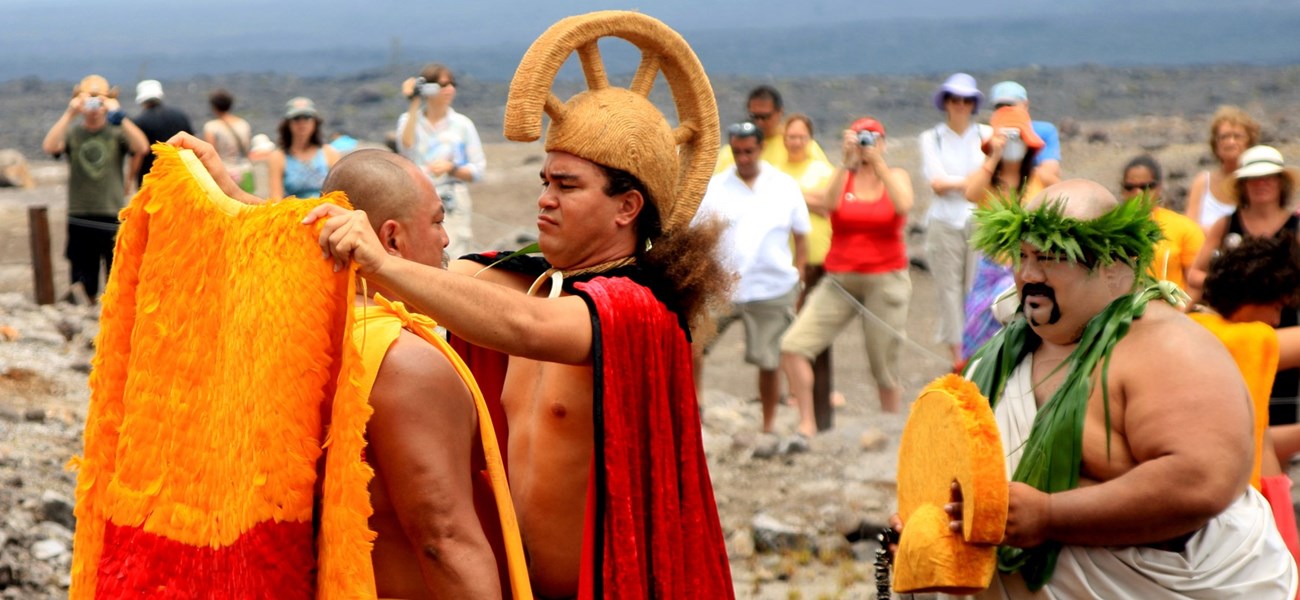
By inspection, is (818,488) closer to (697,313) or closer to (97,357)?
(697,313)

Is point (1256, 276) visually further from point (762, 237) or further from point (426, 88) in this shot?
point (426, 88)

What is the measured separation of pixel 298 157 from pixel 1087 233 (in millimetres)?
7570

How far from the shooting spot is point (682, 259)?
4.02 meters

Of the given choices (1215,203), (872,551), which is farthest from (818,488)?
(1215,203)

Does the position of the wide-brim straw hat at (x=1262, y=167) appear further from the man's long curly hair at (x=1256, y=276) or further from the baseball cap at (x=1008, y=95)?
the man's long curly hair at (x=1256, y=276)

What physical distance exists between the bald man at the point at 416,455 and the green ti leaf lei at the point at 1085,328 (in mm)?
1327

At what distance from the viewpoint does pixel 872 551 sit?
8.28 metres

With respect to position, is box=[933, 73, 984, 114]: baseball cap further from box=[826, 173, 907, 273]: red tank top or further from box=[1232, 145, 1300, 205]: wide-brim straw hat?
box=[1232, 145, 1300, 205]: wide-brim straw hat

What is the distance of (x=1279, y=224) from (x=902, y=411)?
3414 mm

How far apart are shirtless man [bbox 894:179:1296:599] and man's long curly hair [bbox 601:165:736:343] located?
2.27ft

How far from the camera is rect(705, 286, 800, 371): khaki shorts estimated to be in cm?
970

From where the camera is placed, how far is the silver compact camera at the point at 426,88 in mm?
10422

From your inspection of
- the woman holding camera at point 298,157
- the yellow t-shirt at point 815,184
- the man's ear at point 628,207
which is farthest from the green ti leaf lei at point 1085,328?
the woman holding camera at point 298,157

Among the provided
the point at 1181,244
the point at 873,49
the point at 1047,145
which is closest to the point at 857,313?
the point at 1047,145
